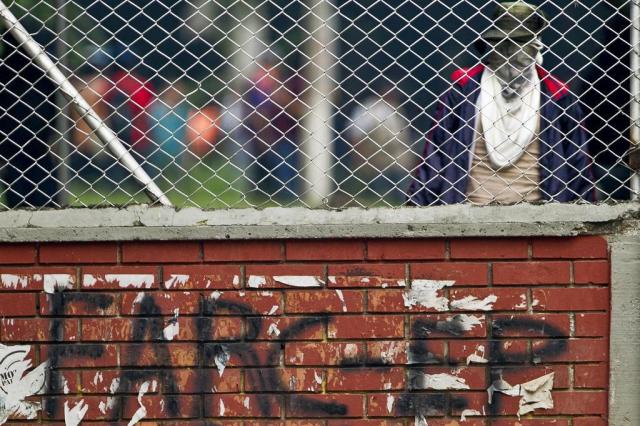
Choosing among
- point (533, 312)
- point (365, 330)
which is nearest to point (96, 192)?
point (365, 330)

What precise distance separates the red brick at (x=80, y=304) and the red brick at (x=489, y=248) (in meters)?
1.26

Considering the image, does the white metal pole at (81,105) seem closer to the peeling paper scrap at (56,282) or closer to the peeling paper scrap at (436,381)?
the peeling paper scrap at (56,282)

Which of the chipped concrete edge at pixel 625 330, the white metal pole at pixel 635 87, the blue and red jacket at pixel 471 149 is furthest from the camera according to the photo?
the blue and red jacket at pixel 471 149

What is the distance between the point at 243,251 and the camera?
3420 millimetres

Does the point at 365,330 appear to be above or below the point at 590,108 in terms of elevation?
below

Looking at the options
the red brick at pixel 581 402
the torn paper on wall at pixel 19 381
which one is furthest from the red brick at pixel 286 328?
the red brick at pixel 581 402

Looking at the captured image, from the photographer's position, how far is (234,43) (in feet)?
11.9

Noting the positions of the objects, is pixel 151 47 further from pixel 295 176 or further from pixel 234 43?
pixel 295 176

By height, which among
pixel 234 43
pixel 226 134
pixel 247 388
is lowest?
pixel 247 388

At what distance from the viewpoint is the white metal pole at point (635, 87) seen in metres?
3.51

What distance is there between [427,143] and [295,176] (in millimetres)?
543

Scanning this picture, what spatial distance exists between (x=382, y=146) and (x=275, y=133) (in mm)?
442

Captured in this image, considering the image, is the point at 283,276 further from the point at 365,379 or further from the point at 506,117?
the point at 506,117

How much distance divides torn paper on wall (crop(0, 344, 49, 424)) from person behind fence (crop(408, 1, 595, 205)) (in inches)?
60.8
